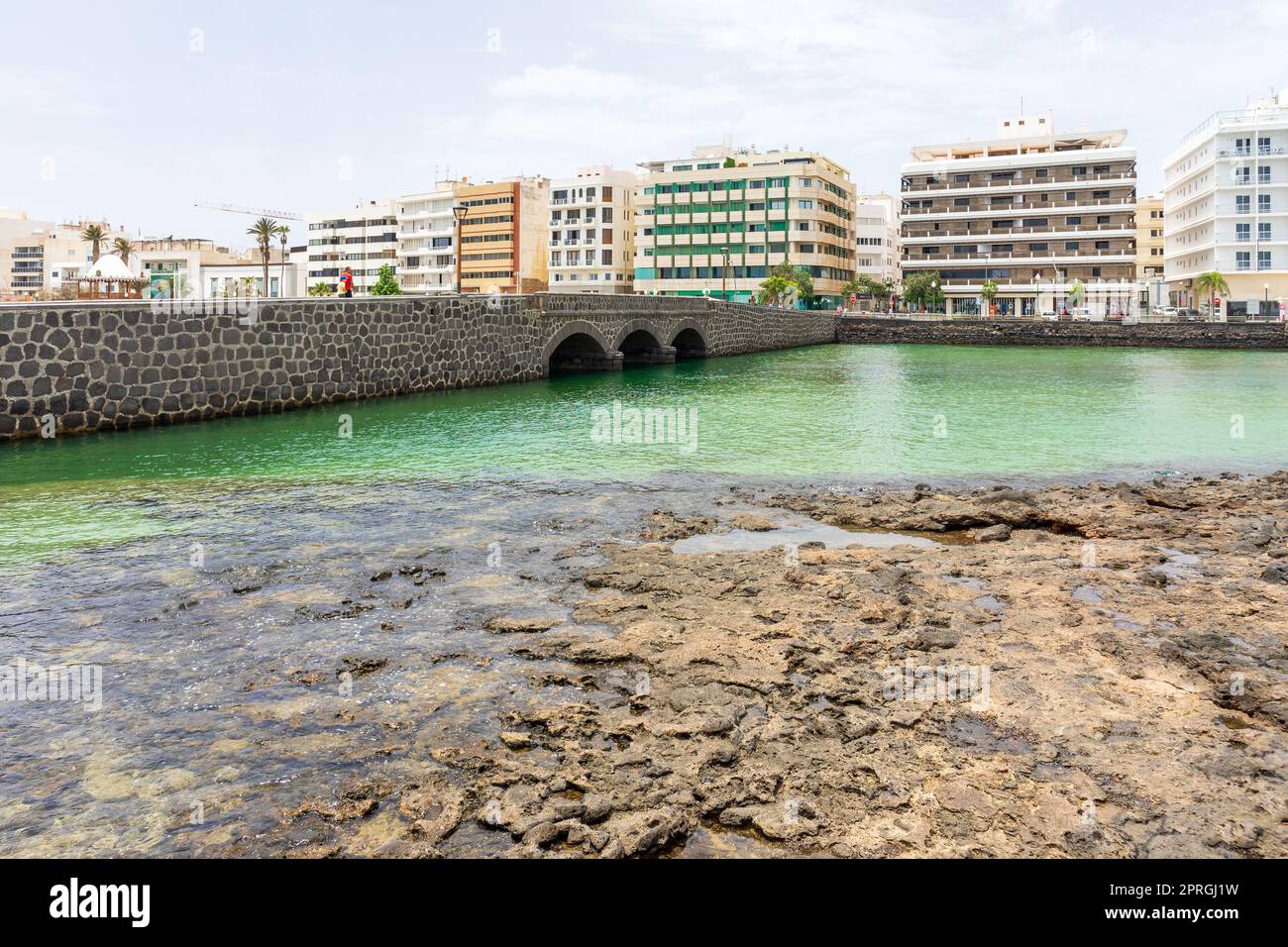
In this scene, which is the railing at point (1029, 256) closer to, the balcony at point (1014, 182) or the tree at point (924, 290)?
the tree at point (924, 290)

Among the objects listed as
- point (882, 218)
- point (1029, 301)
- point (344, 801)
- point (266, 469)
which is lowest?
point (344, 801)

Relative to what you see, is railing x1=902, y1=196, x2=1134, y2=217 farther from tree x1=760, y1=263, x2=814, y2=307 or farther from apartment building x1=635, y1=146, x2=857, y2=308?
tree x1=760, y1=263, x2=814, y2=307

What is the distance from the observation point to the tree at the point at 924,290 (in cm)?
9775

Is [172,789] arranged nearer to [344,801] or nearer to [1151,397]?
[344,801]

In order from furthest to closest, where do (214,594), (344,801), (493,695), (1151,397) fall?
(1151,397)
(214,594)
(493,695)
(344,801)

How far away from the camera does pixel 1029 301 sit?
97.1 metres

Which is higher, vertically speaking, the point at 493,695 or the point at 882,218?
the point at 882,218

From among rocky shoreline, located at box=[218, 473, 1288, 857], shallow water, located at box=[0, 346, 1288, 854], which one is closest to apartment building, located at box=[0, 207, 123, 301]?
shallow water, located at box=[0, 346, 1288, 854]

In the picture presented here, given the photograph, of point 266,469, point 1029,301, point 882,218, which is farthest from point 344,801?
point 882,218

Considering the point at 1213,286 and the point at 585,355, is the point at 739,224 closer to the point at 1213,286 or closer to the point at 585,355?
the point at 1213,286

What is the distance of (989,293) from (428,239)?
63.7 metres

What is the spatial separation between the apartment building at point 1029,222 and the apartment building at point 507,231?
125 feet

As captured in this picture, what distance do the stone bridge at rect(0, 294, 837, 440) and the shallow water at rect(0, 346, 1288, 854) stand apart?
841 mm

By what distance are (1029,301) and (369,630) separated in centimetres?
9877
